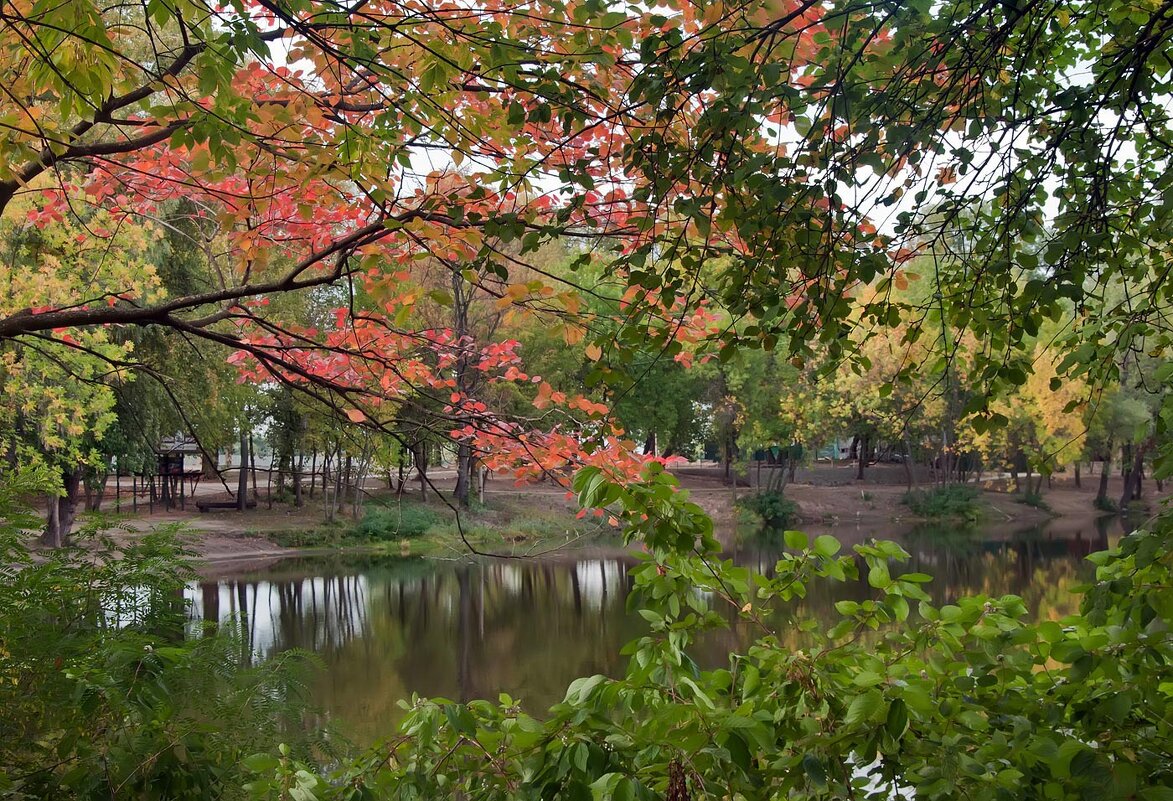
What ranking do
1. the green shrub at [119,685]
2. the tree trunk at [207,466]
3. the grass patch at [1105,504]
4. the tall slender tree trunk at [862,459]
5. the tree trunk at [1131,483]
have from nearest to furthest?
the green shrub at [119,685] < the tree trunk at [207,466] < the tree trunk at [1131,483] < the grass patch at [1105,504] < the tall slender tree trunk at [862,459]

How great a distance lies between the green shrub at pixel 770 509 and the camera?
27438mm

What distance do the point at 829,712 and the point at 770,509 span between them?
25.9 metres

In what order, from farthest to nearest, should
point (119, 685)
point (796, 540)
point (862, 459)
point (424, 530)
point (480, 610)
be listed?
1. point (862, 459)
2. point (424, 530)
3. point (480, 610)
4. point (119, 685)
5. point (796, 540)

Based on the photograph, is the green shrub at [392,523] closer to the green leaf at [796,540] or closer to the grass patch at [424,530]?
the grass patch at [424,530]

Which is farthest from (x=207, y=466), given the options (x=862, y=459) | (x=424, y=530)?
(x=862, y=459)

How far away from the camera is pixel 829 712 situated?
227 cm

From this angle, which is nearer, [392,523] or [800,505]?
[392,523]

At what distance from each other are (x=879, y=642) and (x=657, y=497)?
0.90 meters

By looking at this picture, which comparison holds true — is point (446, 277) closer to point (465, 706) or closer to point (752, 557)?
point (752, 557)

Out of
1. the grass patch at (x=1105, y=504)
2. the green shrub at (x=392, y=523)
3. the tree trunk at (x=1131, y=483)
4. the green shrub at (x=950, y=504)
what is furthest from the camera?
the grass patch at (x=1105, y=504)

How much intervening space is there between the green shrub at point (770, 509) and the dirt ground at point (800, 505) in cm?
42

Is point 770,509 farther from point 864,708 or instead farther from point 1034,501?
point 864,708

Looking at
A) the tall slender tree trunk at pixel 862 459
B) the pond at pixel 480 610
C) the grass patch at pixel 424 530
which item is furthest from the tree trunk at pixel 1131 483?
the grass patch at pixel 424 530

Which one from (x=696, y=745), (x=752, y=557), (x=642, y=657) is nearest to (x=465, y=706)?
(x=642, y=657)
